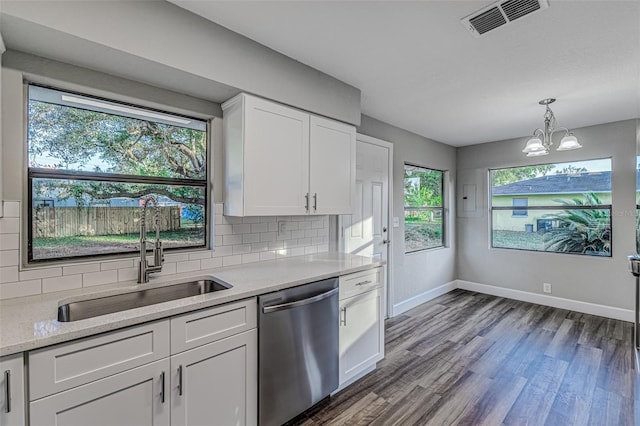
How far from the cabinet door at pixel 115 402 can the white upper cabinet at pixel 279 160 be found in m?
1.08

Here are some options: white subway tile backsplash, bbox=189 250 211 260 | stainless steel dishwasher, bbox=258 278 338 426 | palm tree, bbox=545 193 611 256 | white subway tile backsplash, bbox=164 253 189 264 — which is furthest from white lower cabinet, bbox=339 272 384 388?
palm tree, bbox=545 193 611 256

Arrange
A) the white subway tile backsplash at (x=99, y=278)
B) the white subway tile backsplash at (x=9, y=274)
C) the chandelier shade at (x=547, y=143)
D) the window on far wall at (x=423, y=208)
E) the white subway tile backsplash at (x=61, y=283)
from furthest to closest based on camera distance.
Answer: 1. the window on far wall at (x=423, y=208)
2. the chandelier shade at (x=547, y=143)
3. the white subway tile backsplash at (x=99, y=278)
4. the white subway tile backsplash at (x=61, y=283)
5. the white subway tile backsplash at (x=9, y=274)

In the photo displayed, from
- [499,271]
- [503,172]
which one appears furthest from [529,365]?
[503,172]

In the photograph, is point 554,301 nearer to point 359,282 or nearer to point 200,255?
point 359,282

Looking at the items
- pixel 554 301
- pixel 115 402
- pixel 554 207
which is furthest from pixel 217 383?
pixel 554 207

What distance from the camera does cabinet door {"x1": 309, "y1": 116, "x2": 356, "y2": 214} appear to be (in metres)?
2.48

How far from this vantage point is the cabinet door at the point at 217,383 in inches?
57.8

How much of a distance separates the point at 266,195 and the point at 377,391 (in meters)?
1.74

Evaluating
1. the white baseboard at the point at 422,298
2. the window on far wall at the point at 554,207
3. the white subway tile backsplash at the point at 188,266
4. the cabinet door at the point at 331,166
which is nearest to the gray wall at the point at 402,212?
the white baseboard at the point at 422,298

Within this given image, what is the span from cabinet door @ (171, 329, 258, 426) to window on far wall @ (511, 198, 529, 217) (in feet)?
14.7

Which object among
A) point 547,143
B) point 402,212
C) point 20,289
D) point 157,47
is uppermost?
point 157,47

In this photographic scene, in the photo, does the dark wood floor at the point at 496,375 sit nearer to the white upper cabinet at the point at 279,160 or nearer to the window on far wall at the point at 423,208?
the window on far wall at the point at 423,208

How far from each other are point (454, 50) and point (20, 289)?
302 cm

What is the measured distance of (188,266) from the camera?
214 cm
